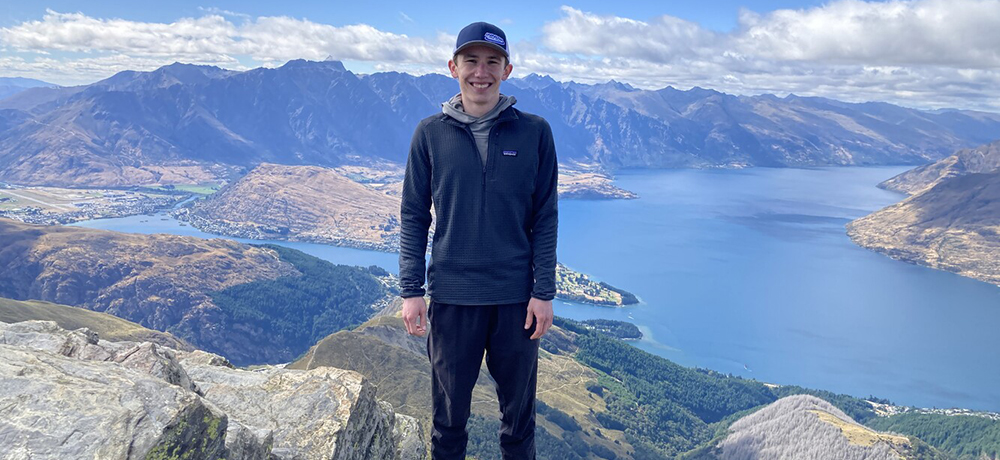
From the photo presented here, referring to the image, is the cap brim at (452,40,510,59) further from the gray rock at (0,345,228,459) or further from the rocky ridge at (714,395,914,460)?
the rocky ridge at (714,395,914,460)

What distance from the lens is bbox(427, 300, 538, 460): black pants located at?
24.0 ft

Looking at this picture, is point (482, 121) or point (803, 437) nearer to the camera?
point (482, 121)

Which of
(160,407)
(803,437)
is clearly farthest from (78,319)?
(803,437)

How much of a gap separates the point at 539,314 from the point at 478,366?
1.13 metres

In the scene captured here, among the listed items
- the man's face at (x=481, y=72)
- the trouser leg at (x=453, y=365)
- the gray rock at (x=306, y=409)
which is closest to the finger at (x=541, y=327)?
the trouser leg at (x=453, y=365)

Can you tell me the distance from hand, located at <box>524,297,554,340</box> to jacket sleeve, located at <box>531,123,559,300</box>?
0.07 m

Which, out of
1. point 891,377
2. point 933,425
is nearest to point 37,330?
point 933,425

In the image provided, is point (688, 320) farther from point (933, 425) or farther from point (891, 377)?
point (933, 425)

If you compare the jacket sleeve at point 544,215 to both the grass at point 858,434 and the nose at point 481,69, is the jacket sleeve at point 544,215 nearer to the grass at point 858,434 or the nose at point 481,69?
the nose at point 481,69

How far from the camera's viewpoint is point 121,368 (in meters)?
7.18

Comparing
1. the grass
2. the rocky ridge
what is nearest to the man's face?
the rocky ridge

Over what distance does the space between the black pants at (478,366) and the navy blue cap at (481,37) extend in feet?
9.80

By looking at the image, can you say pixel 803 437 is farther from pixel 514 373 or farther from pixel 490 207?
pixel 490 207

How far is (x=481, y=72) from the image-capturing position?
707 centimetres
